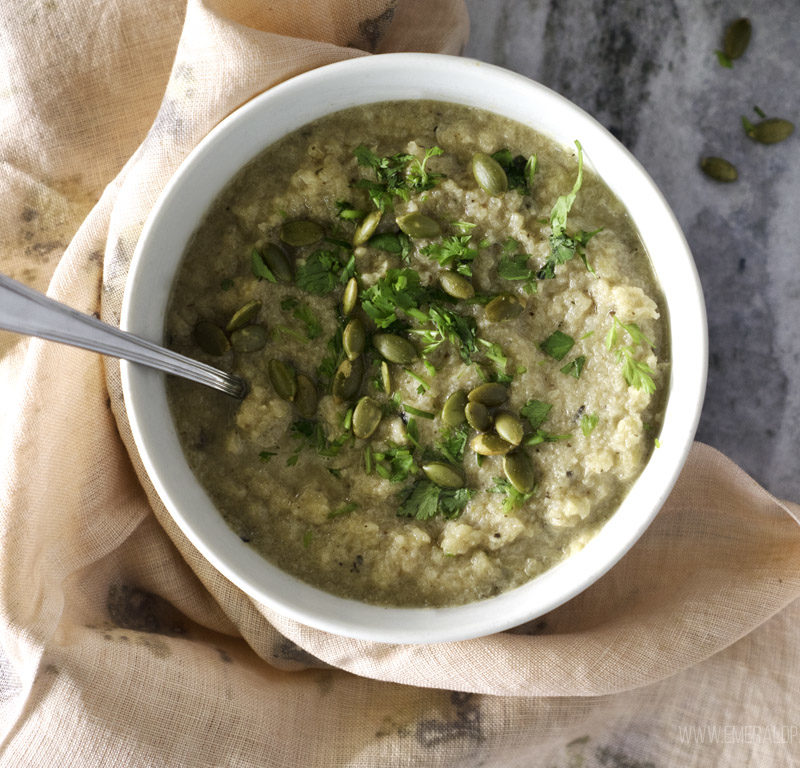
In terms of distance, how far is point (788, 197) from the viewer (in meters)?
3.52

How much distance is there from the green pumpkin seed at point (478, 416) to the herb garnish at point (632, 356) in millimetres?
436

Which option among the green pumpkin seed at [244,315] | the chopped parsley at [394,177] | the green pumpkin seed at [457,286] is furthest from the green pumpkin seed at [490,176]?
the green pumpkin seed at [244,315]

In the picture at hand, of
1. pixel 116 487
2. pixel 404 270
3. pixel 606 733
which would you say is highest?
pixel 404 270

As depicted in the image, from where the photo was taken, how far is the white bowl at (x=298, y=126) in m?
2.61

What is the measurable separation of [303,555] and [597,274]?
1.32 metres

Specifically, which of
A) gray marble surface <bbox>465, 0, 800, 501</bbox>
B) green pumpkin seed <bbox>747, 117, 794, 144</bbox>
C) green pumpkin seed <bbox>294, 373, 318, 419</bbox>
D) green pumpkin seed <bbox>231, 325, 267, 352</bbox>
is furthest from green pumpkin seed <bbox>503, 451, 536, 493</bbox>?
green pumpkin seed <bbox>747, 117, 794, 144</bbox>

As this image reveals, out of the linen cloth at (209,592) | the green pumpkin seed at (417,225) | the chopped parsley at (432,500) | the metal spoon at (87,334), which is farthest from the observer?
the linen cloth at (209,592)

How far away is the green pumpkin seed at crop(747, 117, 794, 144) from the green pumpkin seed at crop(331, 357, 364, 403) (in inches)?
80.4

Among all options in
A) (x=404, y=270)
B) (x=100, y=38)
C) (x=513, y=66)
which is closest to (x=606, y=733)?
(x=404, y=270)

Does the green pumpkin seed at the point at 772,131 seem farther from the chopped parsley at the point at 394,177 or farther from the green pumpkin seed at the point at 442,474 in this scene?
the green pumpkin seed at the point at 442,474

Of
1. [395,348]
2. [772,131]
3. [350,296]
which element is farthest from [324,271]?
[772,131]

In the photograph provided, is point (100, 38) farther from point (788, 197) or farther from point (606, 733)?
point (606, 733)

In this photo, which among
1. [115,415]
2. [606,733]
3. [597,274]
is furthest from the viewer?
[606,733]

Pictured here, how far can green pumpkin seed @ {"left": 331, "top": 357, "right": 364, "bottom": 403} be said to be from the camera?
2680mm
